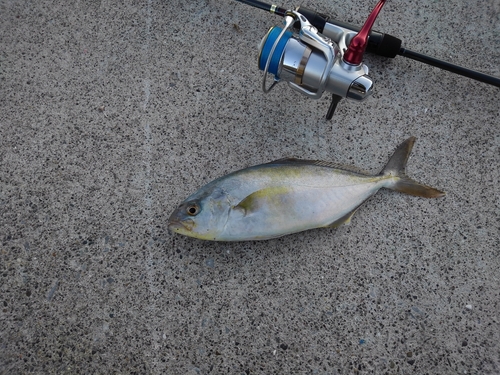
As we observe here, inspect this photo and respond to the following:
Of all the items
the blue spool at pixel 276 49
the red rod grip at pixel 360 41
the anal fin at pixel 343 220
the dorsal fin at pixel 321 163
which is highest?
the red rod grip at pixel 360 41

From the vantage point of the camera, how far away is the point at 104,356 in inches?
69.3

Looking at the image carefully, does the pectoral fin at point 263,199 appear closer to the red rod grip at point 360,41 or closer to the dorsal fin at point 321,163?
the dorsal fin at point 321,163

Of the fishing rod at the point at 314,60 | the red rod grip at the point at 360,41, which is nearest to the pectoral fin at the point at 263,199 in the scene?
the fishing rod at the point at 314,60

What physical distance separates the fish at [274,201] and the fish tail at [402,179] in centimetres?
7

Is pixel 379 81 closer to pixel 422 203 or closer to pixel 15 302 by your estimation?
pixel 422 203

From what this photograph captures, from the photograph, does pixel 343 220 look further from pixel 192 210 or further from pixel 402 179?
pixel 192 210

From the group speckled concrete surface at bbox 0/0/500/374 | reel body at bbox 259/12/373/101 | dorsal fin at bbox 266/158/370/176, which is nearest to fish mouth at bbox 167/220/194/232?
speckled concrete surface at bbox 0/0/500/374

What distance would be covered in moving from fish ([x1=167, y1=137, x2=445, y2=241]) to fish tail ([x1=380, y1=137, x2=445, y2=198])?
7cm

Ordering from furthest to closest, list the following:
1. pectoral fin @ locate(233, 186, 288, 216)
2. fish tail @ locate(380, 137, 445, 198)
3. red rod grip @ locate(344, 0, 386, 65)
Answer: fish tail @ locate(380, 137, 445, 198) → pectoral fin @ locate(233, 186, 288, 216) → red rod grip @ locate(344, 0, 386, 65)

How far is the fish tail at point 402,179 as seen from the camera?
196 centimetres

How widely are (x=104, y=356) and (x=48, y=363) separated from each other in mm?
251

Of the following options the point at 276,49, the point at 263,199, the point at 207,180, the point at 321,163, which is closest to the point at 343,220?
the point at 321,163

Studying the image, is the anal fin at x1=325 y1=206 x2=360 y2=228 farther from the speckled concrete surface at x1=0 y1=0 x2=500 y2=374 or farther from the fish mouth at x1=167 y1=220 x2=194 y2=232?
the fish mouth at x1=167 y1=220 x2=194 y2=232

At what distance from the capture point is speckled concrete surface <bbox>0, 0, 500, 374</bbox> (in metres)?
1.79
